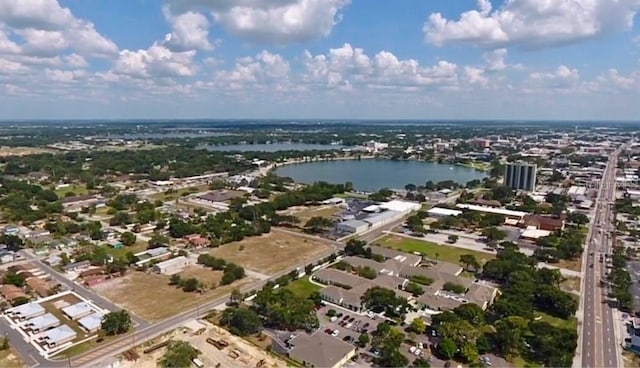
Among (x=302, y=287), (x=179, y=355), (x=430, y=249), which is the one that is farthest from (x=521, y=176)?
(x=179, y=355)

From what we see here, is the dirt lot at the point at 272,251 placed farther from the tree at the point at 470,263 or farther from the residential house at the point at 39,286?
the residential house at the point at 39,286

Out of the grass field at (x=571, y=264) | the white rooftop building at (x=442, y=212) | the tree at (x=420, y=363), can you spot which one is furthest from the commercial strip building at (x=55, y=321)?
the white rooftop building at (x=442, y=212)

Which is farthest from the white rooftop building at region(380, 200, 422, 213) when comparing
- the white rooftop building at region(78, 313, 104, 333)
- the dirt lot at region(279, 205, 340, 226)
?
the white rooftop building at region(78, 313, 104, 333)

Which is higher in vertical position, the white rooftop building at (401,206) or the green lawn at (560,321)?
the white rooftop building at (401,206)

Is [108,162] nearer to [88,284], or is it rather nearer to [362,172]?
[362,172]

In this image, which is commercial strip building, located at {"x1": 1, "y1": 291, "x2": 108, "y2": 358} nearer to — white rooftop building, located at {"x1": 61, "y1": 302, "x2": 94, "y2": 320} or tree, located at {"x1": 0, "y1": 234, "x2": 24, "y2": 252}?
white rooftop building, located at {"x1": 61, "y1": 302, "x2": 94, "y2": 320}

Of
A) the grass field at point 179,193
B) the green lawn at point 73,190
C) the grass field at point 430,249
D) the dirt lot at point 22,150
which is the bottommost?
the grass field at point 430,249

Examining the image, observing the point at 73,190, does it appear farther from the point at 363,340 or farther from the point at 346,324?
the point at 363,340
